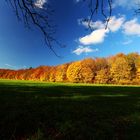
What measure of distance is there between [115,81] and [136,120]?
283ft

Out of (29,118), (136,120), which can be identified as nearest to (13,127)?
(29,118)

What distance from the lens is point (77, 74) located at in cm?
11081

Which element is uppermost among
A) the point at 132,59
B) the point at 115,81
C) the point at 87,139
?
the point at 132,59

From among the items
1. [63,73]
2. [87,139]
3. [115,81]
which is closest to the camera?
[87,139]

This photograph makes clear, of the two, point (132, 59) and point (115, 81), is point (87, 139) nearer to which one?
point (115, 81)

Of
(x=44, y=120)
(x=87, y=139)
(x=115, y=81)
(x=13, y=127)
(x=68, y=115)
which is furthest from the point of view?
(x=115, y=81)

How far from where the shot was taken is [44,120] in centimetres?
921

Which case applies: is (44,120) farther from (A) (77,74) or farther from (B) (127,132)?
(A) (77,74)

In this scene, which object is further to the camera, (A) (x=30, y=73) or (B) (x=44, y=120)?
(A) (x=30, y=73)

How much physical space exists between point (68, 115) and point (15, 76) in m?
190

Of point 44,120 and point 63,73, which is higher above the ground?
point 63,73

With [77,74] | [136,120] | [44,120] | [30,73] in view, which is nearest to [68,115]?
[44,120]

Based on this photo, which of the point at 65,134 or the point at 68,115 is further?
the point at 68,115

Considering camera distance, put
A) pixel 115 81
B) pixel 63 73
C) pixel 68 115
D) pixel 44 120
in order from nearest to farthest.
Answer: pixel 44 120
pixel 68 115
pixel 115 81
pixel 63 73
